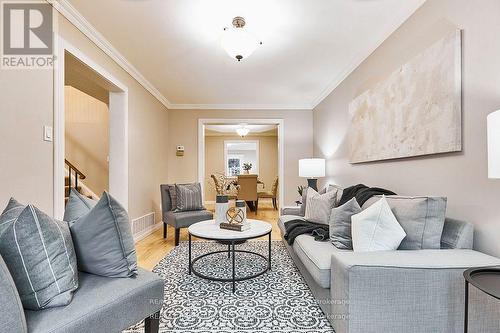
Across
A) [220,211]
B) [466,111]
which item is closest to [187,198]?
[220,211]

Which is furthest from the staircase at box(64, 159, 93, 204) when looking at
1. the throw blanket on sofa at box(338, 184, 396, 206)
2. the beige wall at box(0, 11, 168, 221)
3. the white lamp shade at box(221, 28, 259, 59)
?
the throw blanket on sofa at box(338, 184, 396, 206)

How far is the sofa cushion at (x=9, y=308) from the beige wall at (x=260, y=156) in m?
7.78

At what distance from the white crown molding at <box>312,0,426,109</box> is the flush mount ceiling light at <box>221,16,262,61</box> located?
1.35 meters

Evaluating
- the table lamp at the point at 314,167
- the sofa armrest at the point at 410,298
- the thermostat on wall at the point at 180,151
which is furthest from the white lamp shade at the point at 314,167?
the sofa armrest at the point at 410,298

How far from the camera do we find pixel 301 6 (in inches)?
87.4

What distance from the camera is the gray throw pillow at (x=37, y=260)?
3.38ft

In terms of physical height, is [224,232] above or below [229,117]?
below

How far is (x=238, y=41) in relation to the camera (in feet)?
7.55

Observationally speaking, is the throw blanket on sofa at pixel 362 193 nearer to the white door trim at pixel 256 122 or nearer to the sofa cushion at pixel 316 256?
the sofa cushion at pixel 316 256

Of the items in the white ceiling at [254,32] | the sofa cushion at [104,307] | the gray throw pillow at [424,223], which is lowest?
the sofa cushion at [104,307]

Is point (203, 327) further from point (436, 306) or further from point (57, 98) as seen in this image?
point (57, 98)

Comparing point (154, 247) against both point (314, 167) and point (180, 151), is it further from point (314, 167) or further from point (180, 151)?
point (314, 167)

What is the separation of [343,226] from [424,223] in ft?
1.81

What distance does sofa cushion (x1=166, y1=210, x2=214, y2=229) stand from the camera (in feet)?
11.6
